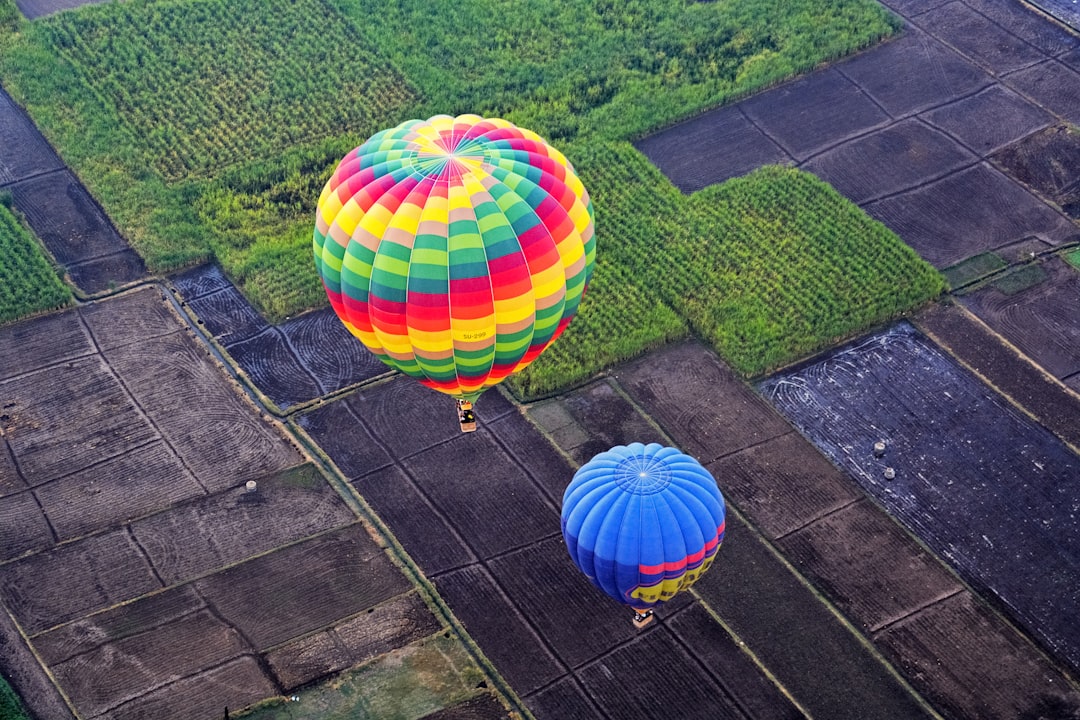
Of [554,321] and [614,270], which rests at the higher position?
[554,321]

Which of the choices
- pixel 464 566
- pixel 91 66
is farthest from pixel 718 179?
pixel 91 66

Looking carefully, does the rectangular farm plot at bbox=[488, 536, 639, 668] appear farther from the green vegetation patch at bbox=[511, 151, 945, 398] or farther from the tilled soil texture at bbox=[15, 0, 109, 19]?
the tilled soil texture at bbox=[15, 0, 109, 19]

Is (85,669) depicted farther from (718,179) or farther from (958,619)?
(718,179)

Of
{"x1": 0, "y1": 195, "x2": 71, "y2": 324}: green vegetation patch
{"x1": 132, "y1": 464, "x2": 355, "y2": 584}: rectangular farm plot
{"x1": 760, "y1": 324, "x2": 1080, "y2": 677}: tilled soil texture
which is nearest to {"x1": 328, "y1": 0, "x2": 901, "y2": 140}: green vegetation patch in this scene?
{"x1": 760, "y1": 324, "x2": 1080, "y2": 677}: tilled soil texture

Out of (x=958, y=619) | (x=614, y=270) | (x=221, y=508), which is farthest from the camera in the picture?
(x=614, y=270)

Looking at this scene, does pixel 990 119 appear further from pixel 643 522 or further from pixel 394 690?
pixel 394 690

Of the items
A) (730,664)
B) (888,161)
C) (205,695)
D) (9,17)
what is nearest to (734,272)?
(888,161)

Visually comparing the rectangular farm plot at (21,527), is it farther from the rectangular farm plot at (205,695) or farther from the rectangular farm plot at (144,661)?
the rectangular farm plot at (205,695)
